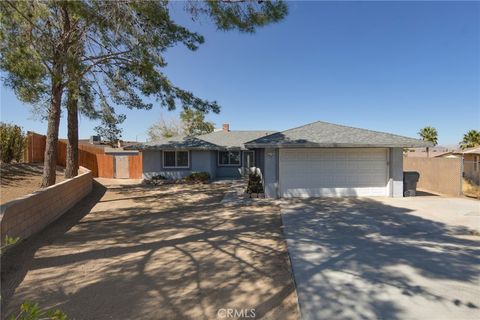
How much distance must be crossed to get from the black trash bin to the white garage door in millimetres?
798

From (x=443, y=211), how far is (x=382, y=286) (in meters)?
6.66

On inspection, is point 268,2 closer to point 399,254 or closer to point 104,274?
point 399,254

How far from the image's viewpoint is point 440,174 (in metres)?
13.1

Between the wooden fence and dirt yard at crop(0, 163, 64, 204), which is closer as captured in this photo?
dirt yard at crop(0, 163, 64, 204)

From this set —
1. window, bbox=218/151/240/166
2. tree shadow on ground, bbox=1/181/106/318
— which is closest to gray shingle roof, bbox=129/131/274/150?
window, bbox=218/151/240/166

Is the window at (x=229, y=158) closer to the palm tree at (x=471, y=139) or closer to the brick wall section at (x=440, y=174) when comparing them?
the brick wall section at (x=440, y=174)

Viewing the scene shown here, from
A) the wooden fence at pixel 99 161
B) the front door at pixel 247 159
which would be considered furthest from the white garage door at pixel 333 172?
the wooden fence at pixel 99 161

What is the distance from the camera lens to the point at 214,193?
1348 centimetres

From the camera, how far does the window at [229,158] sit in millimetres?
20656

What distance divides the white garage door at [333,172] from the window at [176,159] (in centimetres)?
897

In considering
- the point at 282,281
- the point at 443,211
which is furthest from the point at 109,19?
the point at 443,211

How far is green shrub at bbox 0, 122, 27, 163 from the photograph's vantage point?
14.4 metres

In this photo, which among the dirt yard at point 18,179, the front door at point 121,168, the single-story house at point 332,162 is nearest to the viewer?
the dirt yard at point 18,179
